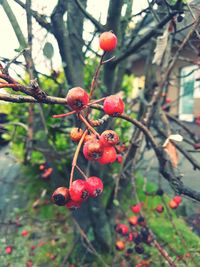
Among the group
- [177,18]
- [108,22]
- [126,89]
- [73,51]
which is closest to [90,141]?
[177,18]

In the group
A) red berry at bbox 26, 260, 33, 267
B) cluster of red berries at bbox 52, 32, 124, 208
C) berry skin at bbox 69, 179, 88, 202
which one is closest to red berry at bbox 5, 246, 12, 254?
red berry at bbox 26, 260, 33, 267

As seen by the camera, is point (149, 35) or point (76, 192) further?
point (149, 35)

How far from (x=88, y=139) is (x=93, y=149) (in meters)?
0.07

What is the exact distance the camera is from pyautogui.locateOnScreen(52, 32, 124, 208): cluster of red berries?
1171 millimetres

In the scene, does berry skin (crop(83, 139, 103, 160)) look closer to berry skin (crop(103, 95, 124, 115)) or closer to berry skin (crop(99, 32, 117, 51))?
berry skin (crop(103, 95, 124, 115))

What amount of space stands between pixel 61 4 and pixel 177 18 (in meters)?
0.89

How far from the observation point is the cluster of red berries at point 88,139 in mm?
1171

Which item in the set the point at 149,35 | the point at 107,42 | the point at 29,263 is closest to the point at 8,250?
the point at 29,263

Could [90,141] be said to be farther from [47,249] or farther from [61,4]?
[47,249]

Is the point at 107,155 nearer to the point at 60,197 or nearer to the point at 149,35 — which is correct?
the point at 60,197

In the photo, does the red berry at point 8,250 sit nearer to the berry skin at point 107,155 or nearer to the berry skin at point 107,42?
the berry skin at point 107,155

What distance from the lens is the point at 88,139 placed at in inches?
51.9

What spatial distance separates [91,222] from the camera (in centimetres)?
392

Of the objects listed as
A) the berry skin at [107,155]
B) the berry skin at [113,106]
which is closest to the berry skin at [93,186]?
the berry skin at [107,155]
